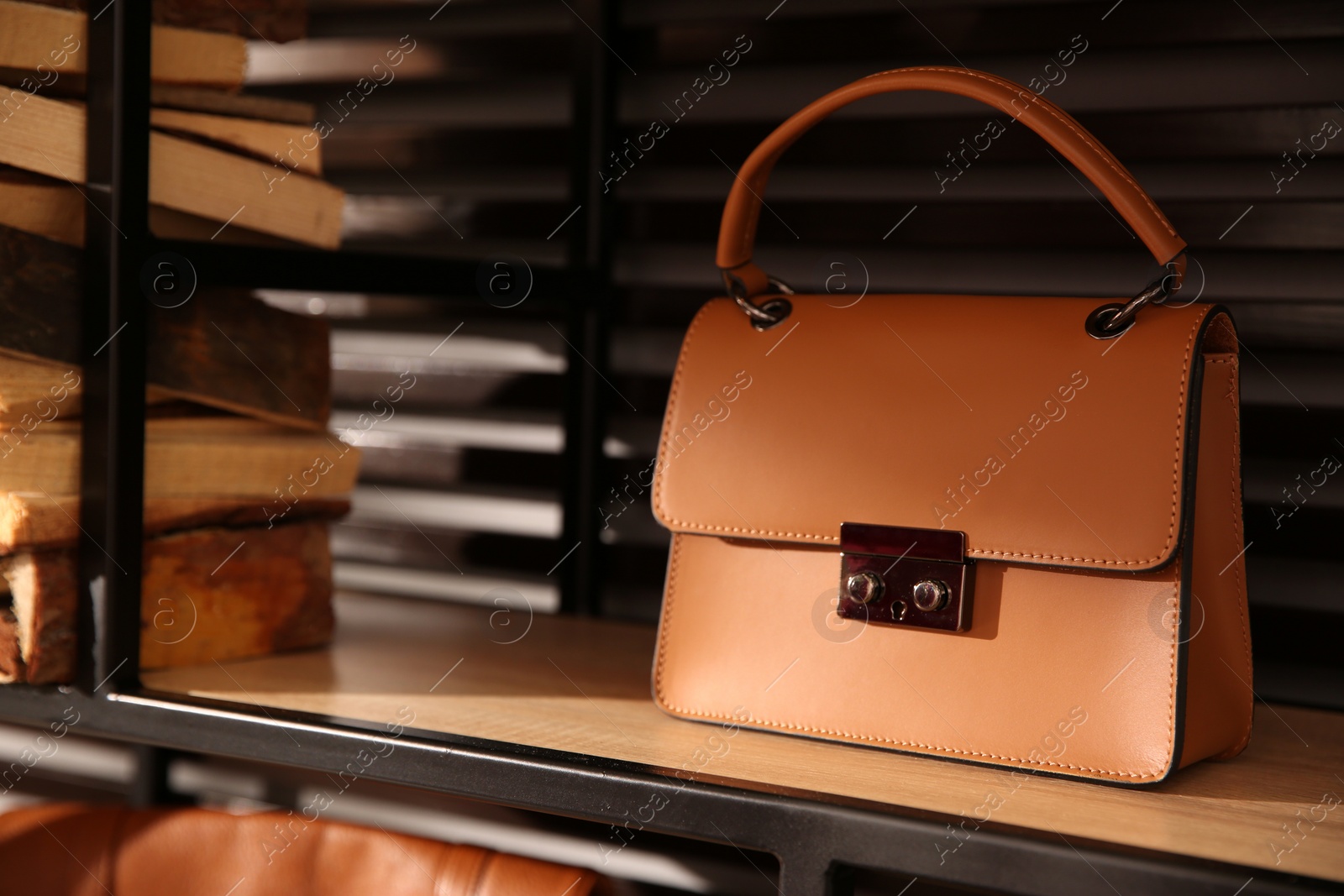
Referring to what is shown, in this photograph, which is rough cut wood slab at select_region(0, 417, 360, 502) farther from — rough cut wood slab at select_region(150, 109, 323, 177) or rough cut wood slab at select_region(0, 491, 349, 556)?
rough cut wood slab at select_region(150, 109, 323, 177)

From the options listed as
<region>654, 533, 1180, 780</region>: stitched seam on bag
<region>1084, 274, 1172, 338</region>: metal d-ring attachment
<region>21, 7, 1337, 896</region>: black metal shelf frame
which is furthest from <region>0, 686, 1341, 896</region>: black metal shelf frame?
<region>1084, 274, 1172, 338</region>: metal d-ring attachment

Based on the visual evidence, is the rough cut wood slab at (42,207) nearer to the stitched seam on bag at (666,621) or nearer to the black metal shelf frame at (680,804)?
the black metal shelf frame at (680,804)

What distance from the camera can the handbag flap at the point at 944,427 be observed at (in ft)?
2.80

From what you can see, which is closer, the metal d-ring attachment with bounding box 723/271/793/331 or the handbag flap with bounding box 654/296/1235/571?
the handbag flap with bounding box 654/296/1235/571

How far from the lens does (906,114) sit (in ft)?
4.34

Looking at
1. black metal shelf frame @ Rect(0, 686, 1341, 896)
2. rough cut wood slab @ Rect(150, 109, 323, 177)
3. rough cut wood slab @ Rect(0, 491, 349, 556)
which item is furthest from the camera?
rough cut wood slab @ Rect(150, 109, 323, 177)

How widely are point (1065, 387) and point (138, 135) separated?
2.57ft

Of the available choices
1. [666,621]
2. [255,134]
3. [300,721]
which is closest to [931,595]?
[666,621]

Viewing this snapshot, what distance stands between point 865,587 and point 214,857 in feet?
2.14

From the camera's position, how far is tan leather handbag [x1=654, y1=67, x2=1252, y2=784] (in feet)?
2.77

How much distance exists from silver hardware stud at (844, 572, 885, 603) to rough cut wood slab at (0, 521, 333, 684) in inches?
23.8

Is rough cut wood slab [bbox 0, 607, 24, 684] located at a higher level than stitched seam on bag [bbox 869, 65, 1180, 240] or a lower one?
lower

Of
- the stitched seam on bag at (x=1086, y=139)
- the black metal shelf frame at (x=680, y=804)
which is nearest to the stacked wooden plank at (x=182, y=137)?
the black metal shelf frame at (x=680, y=804)

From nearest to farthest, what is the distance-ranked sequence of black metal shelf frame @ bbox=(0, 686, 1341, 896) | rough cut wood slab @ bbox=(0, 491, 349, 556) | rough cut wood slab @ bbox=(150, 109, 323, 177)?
black metal shelf frame @ bbox=(0, 686, 1341, 896) → rough cut wood slab @ bbox=(0, 491, 349, 556) → rough cut wood slab @ bbox=(150, 109, 323, 177)
